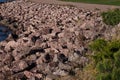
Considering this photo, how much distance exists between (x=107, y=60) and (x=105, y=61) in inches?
5.2

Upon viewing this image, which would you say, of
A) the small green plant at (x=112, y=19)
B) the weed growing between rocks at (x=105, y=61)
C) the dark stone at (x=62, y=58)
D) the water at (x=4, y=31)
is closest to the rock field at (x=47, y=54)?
the dark stone at (x=62, y=58)

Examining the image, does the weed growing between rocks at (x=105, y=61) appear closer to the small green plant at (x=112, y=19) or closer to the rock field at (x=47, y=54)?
the rock field at (x=47, y=54)

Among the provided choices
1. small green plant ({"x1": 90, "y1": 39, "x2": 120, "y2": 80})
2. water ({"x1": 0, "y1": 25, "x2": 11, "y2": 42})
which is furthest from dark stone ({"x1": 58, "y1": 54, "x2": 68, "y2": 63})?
water ({"x1": 0, "y1": 25, "x2": 11, "y2": 42})

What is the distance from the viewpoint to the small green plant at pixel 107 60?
63.4 feet

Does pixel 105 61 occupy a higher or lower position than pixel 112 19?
higher

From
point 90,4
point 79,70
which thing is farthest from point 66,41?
point 90,4

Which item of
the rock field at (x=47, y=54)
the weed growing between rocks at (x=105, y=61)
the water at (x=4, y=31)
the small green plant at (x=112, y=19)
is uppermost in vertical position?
the weed growing between rocks at (x=105, y=61)

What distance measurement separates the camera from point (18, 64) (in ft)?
90.6

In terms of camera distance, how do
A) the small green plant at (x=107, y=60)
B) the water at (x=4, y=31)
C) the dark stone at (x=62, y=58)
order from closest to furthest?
the small green plant at (x=107, y=60) < the dark stone at (x=62, y=58) < the water at (x=4, y=31)

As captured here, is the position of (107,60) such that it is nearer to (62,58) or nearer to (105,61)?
(105,61)

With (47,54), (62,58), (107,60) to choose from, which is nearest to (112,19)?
(47,54)

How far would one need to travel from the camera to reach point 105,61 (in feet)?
64.8

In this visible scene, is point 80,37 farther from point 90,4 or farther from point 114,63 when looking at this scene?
point 90,4

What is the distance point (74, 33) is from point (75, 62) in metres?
10.3
